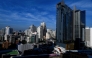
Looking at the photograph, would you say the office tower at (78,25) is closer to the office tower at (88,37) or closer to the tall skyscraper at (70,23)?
the tall skyscraper at (70,23)

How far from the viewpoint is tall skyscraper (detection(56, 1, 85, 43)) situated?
16.9 m

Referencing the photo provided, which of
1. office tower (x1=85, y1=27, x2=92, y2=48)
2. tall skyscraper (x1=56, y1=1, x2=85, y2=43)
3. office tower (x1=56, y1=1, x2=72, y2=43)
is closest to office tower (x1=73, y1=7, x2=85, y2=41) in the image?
tall skyscraper (x1=56, y1=1, x2=85, y2=43)

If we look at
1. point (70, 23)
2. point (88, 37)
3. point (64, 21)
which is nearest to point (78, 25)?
point (70, 23)

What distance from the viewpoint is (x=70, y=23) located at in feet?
57.0

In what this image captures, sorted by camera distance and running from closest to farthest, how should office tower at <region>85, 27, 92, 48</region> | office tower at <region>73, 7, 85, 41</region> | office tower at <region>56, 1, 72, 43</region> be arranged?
office tower at <region>85, 27, 92, 48</region> → office tower at <region>73, 7, 85, 41</region> → office tower at <region>56, 1, 72, 43</region>

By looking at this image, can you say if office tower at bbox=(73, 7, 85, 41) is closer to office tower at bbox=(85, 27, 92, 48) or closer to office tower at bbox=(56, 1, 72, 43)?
office tower at bbox=(56, 1, 72, 43)

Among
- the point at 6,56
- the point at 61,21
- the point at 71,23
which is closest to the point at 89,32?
the point at 71,23

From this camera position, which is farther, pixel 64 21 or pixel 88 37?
pixel 64 21

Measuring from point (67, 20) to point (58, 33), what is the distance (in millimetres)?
2388

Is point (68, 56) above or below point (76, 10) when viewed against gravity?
below

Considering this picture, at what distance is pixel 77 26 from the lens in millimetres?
16984

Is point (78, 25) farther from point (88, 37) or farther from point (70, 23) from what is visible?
point (88, 37)

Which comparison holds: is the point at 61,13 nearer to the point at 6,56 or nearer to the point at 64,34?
the point at 64,34

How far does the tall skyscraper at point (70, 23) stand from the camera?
55.4 ft
